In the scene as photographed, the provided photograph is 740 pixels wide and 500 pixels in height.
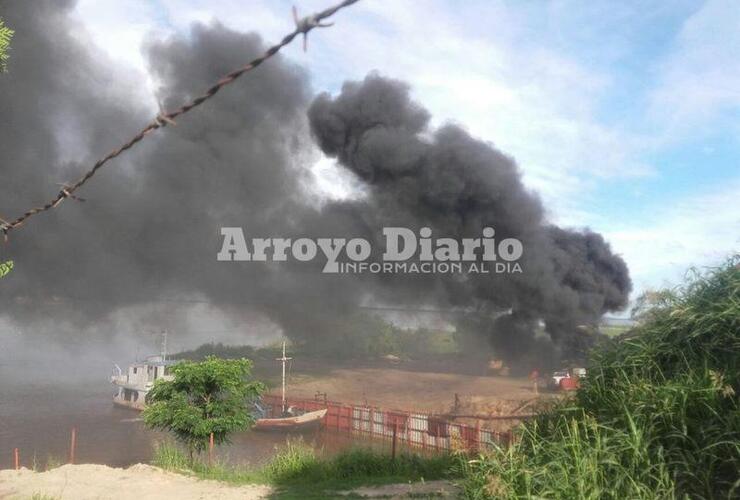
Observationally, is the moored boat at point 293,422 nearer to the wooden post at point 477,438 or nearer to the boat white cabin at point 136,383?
the boat white cabin at point 136,383

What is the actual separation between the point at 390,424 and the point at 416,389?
864 centimetres

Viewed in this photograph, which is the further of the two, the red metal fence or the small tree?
the red metal fence

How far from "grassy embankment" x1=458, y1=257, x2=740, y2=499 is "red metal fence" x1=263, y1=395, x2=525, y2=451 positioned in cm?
851

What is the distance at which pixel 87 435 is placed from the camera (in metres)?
19.7

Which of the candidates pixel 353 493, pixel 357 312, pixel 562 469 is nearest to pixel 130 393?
pixel 357 312

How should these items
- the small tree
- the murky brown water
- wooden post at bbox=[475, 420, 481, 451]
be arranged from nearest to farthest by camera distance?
wooden post at bbox=[475, 420, 481, 451] < the small tree < the murky brown water

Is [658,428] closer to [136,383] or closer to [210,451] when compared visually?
[210,451]

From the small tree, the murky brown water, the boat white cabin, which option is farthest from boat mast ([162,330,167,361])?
the small tree

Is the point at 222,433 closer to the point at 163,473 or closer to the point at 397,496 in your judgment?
the point at 163,473

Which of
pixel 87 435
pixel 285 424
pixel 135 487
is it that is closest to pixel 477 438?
pixel 135 487

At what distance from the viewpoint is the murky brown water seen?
53.2 feet

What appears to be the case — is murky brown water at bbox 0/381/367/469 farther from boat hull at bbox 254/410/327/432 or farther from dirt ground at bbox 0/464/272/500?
dirt ground at bbox 0/464/272/500

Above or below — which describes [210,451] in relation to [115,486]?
above

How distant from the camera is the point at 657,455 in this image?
3.30 meters
